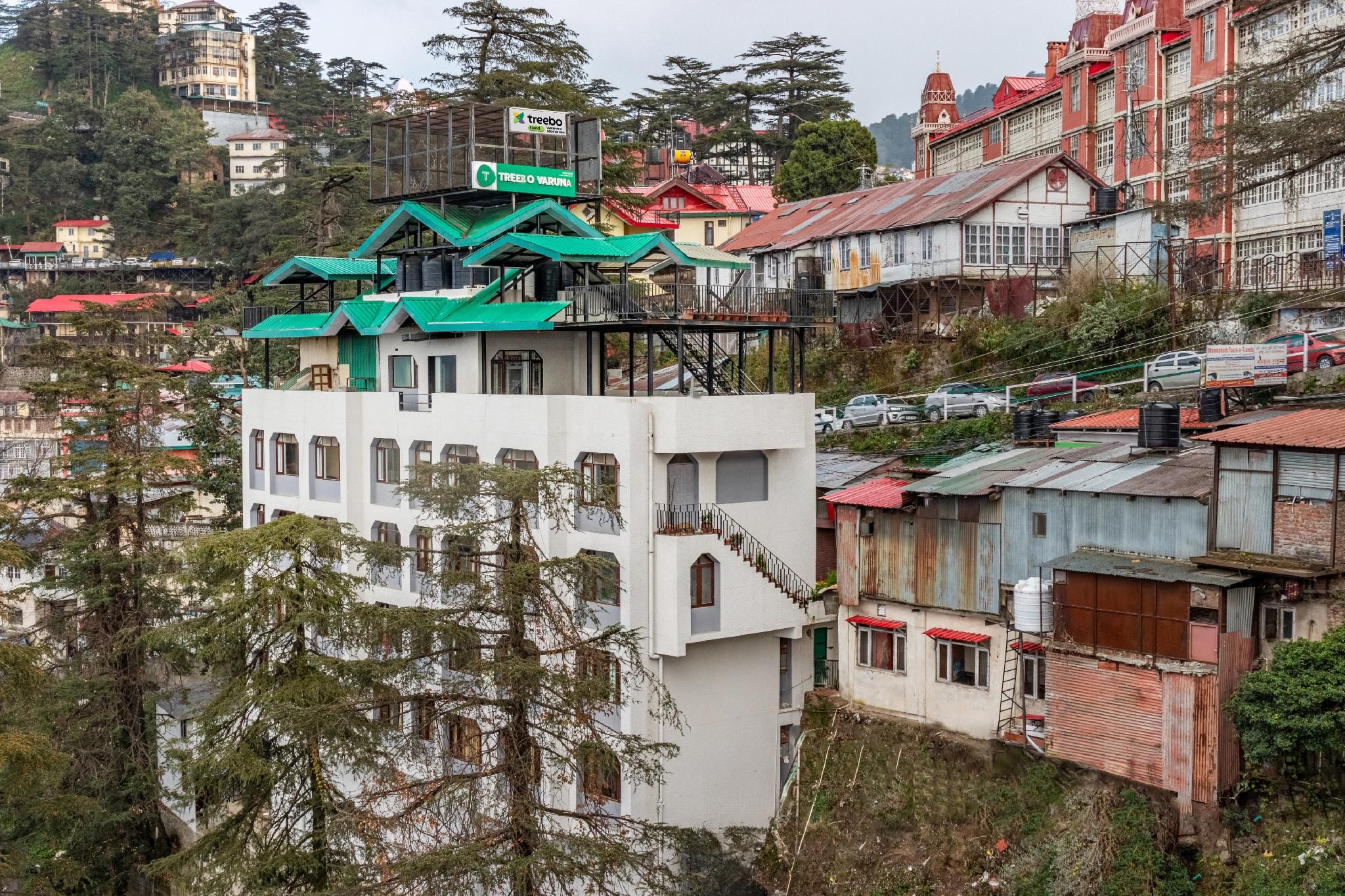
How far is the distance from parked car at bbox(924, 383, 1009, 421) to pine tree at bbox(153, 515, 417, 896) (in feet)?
55.8

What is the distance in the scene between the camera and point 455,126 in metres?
34.4

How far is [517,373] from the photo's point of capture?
1246 inches

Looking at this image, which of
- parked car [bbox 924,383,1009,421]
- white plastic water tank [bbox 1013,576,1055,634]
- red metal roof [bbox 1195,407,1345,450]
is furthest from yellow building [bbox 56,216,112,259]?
red metal roof [bbox 1195,407,1345,450]

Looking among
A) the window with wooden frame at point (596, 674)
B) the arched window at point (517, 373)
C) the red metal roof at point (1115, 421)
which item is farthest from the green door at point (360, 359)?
the red metal roof at point (1115, 421)

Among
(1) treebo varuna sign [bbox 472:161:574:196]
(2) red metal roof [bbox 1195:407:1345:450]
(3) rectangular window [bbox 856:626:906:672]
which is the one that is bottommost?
(3) rectangular window [bbox 856:626:906:672]

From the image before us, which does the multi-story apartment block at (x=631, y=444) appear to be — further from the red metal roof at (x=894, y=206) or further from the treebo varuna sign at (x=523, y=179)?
the red metal roof at (x=894, y=206)

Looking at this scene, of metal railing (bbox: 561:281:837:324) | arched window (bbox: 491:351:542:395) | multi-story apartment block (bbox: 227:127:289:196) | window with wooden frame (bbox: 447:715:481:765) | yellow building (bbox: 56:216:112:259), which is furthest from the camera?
multi-story apartment block (bbox: 227:127:289:196)

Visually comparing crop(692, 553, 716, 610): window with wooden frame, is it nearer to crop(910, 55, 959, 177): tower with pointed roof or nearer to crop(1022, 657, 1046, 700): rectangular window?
crop(1022, 657, 1046, 700): rectangular window

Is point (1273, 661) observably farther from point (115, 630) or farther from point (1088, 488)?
point (115, 630)

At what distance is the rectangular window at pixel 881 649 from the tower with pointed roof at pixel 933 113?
164ft

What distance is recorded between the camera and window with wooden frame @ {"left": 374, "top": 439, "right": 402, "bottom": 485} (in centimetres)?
3269

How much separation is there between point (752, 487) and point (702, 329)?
11.0ft

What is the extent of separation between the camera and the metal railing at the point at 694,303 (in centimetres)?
2784

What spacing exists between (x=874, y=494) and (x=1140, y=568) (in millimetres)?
6532
